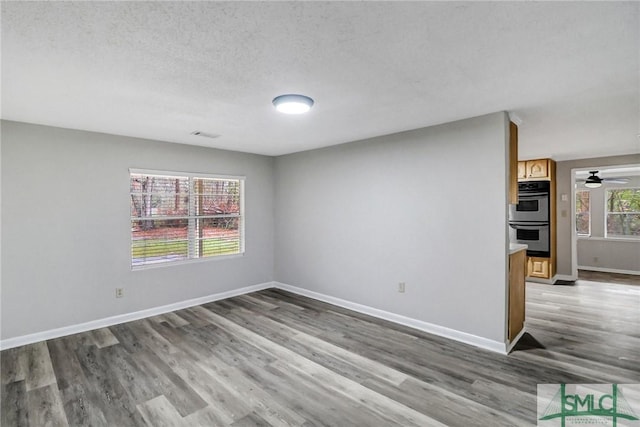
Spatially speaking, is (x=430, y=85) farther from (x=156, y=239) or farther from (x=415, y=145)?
(x=156, y=239)

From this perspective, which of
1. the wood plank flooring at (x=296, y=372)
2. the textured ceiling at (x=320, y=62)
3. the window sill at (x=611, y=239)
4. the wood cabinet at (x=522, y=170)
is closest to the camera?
the textured ceiling at (x=320, y=62)

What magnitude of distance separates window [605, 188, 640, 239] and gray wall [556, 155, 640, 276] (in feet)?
0.83

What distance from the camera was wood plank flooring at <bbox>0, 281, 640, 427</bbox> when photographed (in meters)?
2.19

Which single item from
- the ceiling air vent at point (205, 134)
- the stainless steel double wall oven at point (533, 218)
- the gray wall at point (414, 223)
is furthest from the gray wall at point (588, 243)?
the ceiling air vent at point (205, 134)

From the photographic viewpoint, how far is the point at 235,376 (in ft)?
8.83

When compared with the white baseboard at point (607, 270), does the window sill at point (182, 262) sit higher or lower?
higher

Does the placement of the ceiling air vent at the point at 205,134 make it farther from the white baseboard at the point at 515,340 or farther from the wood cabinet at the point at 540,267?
the wood cabinet at the point at 540,267

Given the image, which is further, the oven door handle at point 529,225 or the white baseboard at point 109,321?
the oven door handle at point 529,225

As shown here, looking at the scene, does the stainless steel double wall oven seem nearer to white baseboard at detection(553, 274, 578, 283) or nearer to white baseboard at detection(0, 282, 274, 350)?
white baseboard at detection(553, 274, 578, 283)

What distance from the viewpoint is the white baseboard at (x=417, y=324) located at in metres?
3.16

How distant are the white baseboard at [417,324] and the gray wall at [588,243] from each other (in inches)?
171

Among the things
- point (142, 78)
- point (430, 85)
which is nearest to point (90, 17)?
point (142, 78)

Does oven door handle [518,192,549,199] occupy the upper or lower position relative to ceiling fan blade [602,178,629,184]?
lower

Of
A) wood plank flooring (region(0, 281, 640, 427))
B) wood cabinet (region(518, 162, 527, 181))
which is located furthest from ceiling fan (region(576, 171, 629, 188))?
wood plank flooring (region(0, 281, 640, 427))
